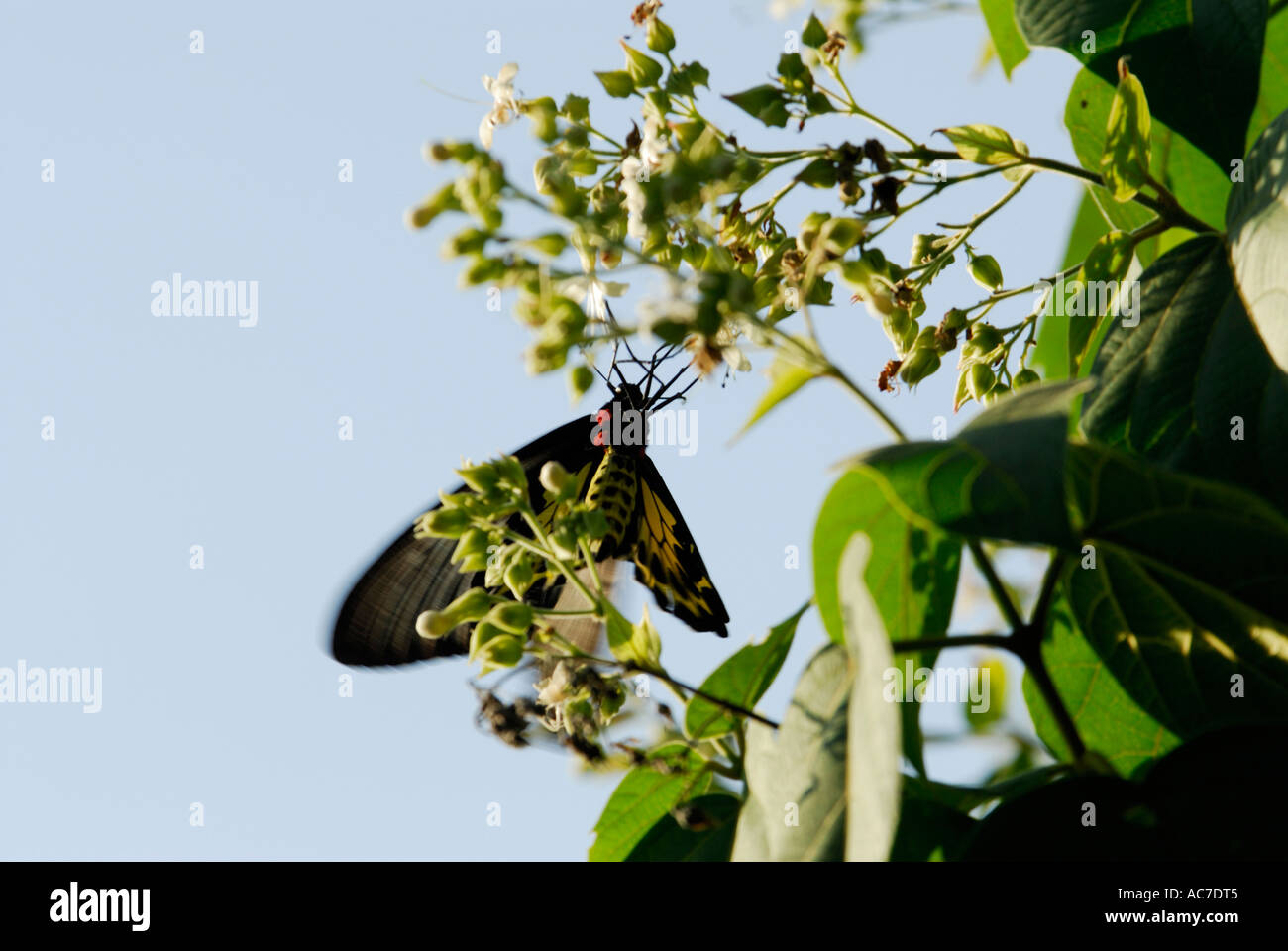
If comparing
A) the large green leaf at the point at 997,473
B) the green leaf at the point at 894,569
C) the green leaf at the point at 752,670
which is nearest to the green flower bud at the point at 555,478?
the green leaf at the point at 752,670

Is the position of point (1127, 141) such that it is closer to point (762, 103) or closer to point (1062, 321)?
point (762, 103)

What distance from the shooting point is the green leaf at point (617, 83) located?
2176mm

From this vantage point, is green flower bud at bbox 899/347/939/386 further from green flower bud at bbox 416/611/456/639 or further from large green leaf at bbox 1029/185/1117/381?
green flower bud at bbox 416/611/456/639

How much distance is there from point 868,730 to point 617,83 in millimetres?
1386

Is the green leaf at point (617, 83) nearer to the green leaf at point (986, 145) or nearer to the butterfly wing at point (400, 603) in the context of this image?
the green leaf at point (986, 145)

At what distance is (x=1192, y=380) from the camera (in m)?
1.88

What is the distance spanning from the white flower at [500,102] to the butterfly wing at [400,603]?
118 centimetres

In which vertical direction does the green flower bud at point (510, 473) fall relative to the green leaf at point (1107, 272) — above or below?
below

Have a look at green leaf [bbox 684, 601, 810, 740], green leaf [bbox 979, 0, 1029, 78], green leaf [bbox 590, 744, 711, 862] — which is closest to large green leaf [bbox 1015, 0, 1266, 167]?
green leaf [bbox 979, 0, 1029, 78]

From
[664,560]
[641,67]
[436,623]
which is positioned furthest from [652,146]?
[664,560]
